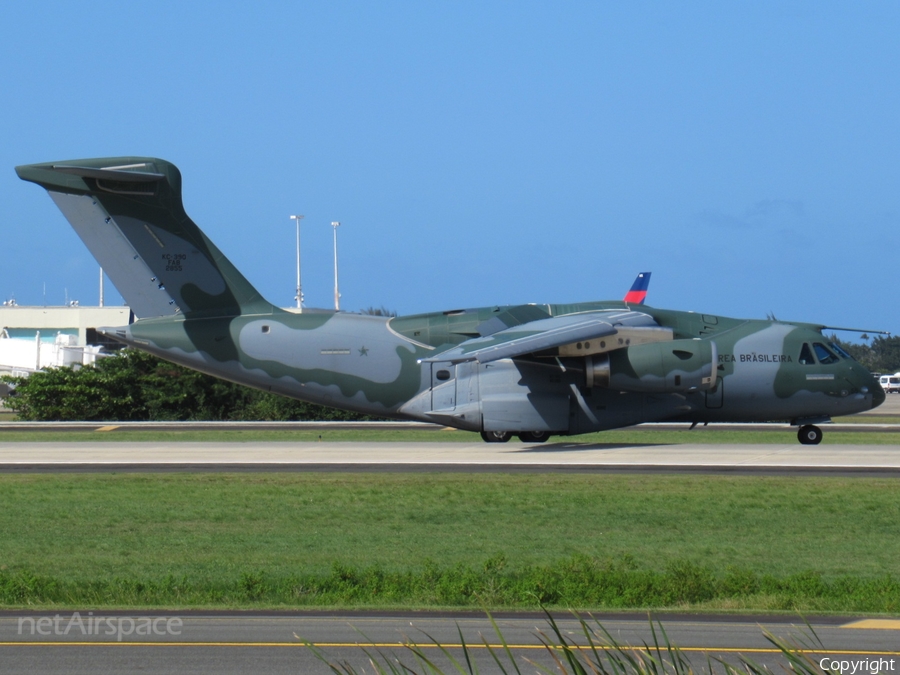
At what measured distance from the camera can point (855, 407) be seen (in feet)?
89.5

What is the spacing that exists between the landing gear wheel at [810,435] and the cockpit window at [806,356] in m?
1.99

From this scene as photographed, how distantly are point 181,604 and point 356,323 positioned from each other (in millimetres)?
Answer: 16566

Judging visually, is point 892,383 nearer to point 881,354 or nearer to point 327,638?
point 881,354

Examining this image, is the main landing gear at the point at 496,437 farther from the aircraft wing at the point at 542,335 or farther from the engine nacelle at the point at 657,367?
the engine nacelle at the point at 657,367

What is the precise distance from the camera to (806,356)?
27062 millimetres

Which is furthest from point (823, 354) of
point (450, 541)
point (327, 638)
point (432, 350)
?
point (327, 638)

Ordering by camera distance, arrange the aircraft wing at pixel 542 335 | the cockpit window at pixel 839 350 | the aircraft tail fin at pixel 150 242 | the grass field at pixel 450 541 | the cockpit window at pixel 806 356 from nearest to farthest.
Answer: the grass field at pixel 450 541 → the aircraft wing at pixel 542 335 → the aircraft tail fin at pixel 150 242 → the cockpit window at pixel 806 356 → the cockpit window at pixel 839 350

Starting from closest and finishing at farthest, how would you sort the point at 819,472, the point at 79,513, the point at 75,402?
1. the point at 79,513
2. the point at 819,472
3. the point at 75,402

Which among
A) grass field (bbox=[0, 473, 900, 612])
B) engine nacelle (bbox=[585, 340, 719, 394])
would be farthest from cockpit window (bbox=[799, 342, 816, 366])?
grass field (bbox=[0, 473, 900, 612])

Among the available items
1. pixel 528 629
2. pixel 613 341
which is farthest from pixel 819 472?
pixel 528 629

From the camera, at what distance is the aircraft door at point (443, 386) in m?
26.3

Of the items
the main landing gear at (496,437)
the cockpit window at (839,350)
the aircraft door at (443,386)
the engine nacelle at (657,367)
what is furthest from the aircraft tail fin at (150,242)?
the cockpit window at (839,350)

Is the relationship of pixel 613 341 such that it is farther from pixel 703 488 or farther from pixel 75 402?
pixel 75 402

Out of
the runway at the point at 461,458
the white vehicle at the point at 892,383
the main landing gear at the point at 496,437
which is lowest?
the white vehicle at the point at 892,383
